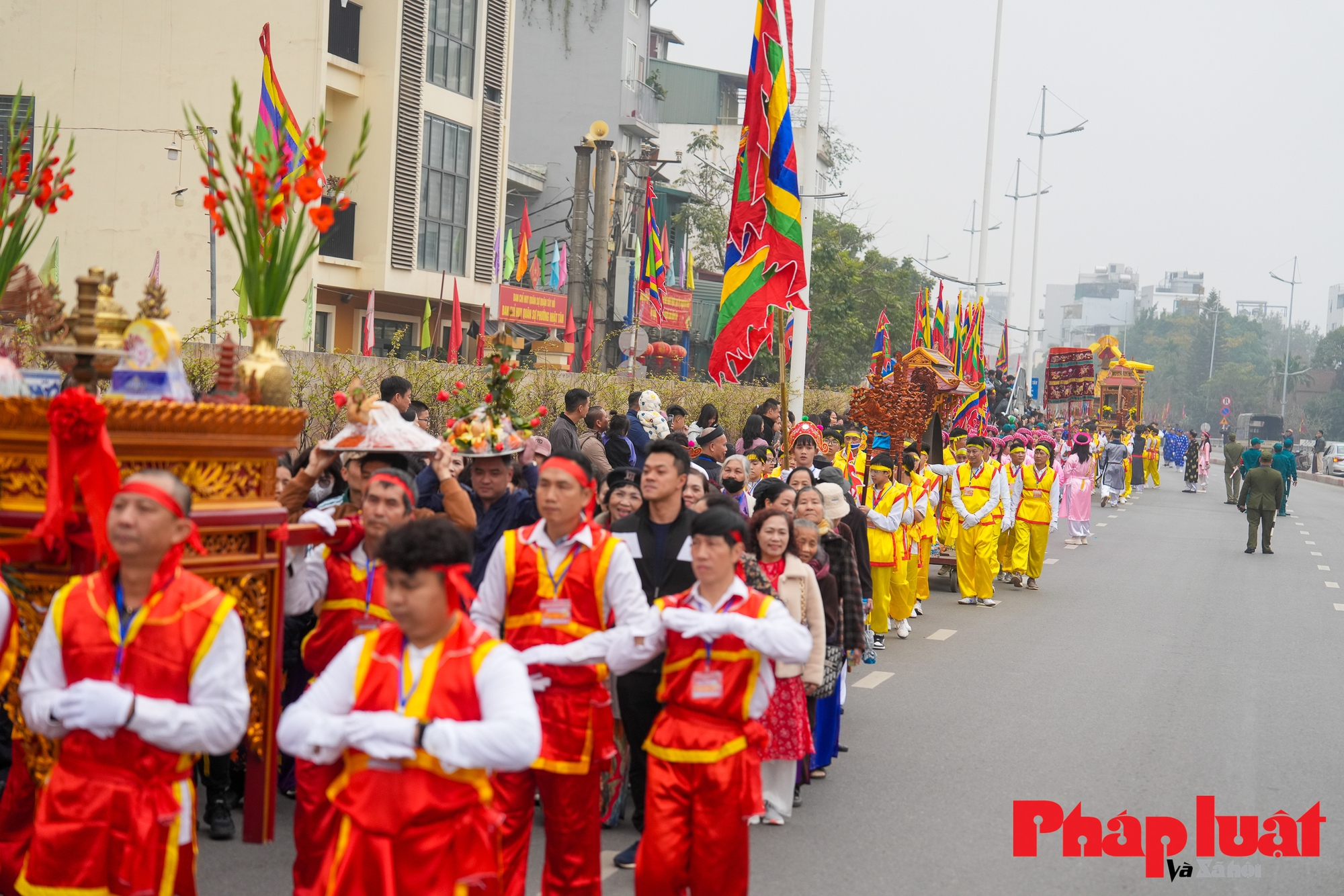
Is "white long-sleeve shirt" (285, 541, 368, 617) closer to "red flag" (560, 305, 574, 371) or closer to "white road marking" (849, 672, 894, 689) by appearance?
"white road marking" (849, 672, 894, 689)

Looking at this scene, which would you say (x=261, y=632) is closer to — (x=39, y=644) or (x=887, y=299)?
(x=39, y=644)

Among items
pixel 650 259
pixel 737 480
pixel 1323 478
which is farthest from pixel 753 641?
pixel 1323 478

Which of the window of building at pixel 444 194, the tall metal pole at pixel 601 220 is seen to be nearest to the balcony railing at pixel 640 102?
the tall metal pole at pixel 601 220

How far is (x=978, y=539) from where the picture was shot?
46.1 feet

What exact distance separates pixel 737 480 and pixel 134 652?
20.9 feet

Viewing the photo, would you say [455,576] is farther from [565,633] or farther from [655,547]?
[655,547]

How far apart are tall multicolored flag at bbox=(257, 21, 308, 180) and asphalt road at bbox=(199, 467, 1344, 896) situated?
9.58 ft

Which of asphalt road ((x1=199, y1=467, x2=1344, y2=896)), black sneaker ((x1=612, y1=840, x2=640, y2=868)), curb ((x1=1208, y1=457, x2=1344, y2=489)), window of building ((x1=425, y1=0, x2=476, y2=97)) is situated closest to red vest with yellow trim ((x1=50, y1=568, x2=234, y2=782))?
asphalt road ((x1=199, y1=467, x2=1344, y2=896))

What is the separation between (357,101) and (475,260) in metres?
4.00

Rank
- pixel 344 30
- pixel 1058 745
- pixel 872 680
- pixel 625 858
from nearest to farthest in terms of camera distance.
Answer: pixel 625 858 < pixel 1058 745 < pixel 872 680 < pixel 344 30

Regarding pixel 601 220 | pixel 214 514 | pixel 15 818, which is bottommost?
pixel 15 818

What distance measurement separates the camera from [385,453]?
5484mm

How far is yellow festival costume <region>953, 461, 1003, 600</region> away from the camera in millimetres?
13992

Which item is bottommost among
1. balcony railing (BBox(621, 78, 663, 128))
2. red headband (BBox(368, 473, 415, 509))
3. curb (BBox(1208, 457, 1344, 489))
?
curb (BBox(1208, 457, 1344, 489))
